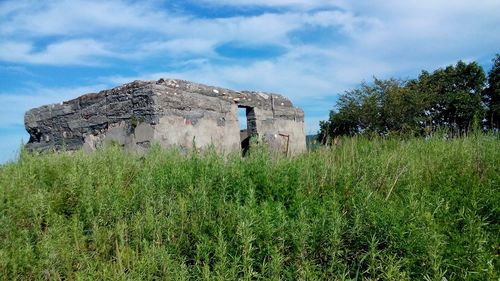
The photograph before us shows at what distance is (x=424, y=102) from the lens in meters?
21.6

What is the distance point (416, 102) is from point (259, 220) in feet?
63.7

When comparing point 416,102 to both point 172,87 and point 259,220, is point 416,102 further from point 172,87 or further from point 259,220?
point 259,220

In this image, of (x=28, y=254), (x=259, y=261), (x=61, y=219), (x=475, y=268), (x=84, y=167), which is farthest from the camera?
(x=84, y=167)

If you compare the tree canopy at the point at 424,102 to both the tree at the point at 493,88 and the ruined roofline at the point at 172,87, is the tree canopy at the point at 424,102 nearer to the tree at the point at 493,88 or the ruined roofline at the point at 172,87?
the tree at the point at 493,88

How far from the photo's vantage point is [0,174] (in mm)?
5793

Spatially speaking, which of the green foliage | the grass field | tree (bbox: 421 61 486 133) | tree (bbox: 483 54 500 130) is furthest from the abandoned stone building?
tree (bbox: 483 54 500 130)

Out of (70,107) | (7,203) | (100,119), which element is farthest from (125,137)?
(7,203)

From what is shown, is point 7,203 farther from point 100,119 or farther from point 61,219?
point 100,119

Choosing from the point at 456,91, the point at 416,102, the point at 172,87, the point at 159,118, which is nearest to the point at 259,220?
the point at 159,118

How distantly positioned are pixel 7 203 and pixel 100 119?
→ 5007mm

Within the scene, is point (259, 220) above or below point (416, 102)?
below

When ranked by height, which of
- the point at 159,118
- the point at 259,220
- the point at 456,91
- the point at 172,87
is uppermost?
the point at 456,91

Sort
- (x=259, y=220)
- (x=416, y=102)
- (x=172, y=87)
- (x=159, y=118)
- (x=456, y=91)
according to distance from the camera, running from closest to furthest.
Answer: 1. (x=259, y=220)
2. (x=159, y=118)
3. (x=172, y=87)
4. (x=416, y=102)
5. (x=456, y=91)

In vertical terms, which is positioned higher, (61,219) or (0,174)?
(0,174)
